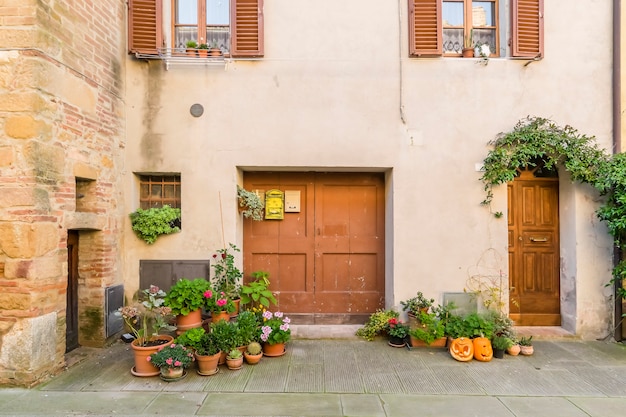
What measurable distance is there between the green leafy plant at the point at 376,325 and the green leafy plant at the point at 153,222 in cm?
295

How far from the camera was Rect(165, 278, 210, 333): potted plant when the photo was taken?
15.1ft

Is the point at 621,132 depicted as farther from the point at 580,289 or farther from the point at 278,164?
the point at 278,164

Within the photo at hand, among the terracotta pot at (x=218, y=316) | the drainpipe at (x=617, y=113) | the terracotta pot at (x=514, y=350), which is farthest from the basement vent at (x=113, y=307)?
the drainpipe at (x=617, y=113)

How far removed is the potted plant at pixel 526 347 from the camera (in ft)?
15.5

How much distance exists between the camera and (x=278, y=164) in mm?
5352

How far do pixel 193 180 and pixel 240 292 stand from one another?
1686 mm

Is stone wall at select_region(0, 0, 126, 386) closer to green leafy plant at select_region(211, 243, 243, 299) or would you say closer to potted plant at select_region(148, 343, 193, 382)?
potted plant at select_region(148, 343, 193, 382)

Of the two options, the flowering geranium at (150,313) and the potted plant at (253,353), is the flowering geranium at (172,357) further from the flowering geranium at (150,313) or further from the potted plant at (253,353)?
the potted plant at (253,353)

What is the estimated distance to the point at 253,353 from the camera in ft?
14.4

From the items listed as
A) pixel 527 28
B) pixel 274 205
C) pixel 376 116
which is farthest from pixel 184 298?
pixel 527 28

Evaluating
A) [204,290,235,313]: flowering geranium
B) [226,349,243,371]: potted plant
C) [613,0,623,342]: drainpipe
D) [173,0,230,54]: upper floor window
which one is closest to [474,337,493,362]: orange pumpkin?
[613,0,623,342]: drainpipe

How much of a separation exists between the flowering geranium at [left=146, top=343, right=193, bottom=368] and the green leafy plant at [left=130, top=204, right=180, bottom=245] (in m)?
1.70

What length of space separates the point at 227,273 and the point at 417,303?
2.59m

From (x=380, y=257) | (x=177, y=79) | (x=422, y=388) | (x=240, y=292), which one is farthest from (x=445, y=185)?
(x=177, y=79)
